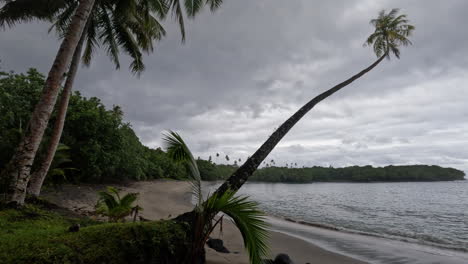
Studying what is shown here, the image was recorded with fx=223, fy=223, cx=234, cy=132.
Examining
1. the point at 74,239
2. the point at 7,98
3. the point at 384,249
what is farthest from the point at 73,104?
the point at 384,249

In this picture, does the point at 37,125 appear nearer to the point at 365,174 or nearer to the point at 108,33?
the point at 108,33

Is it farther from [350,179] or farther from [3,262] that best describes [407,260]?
[350,179]

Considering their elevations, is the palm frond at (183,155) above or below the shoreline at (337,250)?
above

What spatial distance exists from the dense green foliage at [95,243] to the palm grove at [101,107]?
0.36 m

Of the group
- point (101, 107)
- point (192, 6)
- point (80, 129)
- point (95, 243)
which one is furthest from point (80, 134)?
point (95, 243)

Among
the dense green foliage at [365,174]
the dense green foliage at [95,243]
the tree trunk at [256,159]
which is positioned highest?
the tree trunk at [256,159]

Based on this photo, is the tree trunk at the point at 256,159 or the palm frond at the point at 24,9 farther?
the palm frond at the point at 24,9

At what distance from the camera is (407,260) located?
5.61 metres

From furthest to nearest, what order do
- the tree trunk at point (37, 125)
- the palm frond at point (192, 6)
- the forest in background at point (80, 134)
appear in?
the forest in background at point (80, 134)
the palm frond at point (192, 6)
the tree trunk at point (37, 125)

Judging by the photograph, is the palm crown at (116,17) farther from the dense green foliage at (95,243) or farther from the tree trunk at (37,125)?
the dense green foliage at (95,243)

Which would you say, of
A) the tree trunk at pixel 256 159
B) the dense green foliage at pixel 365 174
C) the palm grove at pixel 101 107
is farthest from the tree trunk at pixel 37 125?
the dense green foliage at pixel 365 174

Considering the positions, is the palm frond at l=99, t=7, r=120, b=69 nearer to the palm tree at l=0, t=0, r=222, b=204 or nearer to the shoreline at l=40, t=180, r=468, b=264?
the palm tree at l=0, t=0, r=222, b=204

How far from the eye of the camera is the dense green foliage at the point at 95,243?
1992 mm

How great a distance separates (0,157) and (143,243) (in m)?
11.5
